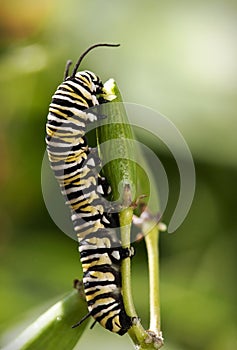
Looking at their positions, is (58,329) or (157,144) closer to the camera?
(58,329)

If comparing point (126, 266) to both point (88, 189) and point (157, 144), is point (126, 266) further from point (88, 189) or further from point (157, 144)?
point (157, 144)

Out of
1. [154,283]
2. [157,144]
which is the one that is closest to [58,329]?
[154,283]

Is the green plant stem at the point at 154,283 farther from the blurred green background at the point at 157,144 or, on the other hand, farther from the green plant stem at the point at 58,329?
the blurred green background at the point at 157,144

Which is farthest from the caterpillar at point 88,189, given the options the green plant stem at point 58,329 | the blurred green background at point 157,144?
the blurred green background at point 157,144

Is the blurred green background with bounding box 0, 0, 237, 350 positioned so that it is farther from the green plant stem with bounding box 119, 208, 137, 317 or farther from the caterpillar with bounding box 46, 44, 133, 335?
the green plant stem with bounding box 119, 208, 137, 317

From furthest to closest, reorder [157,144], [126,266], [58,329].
Result: [157,144], [58,329], [126,266]

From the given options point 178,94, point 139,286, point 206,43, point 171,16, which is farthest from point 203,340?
point 171,16
